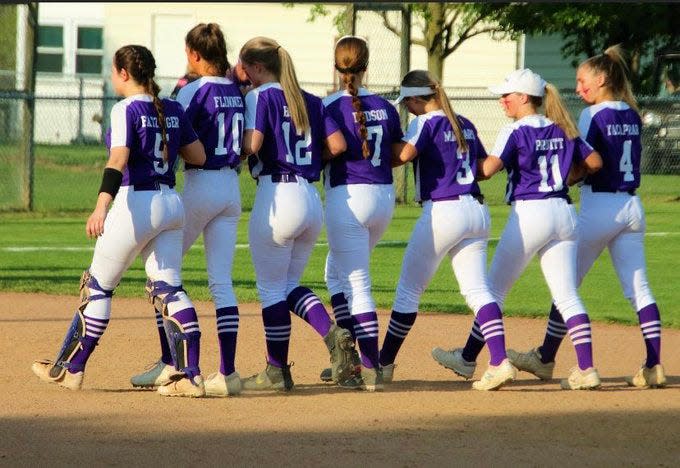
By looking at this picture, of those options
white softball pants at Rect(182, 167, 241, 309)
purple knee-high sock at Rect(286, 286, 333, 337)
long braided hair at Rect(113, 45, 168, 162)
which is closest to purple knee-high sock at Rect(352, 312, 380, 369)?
purple knee-high sock at Rect(286, 286, 333, 337)

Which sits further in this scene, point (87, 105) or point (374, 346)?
point (87, 105)

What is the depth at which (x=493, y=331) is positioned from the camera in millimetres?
7230

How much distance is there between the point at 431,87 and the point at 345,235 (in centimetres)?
94

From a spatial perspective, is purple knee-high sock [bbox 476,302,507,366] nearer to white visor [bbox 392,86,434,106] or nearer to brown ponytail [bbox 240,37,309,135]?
white visor [bbox 392,86,434,106]

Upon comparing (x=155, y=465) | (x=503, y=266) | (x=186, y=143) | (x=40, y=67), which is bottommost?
(x=155, y=465)

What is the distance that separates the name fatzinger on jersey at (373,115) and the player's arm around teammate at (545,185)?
0.62 m

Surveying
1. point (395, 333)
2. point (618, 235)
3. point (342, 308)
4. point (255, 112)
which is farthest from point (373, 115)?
point (618, 235)

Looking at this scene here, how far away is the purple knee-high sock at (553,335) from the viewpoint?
25.5 ft

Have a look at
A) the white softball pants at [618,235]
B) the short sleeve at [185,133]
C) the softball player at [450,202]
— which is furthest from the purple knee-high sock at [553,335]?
the short sleeve at [185,133]

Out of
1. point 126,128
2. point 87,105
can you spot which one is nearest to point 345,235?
point 126,128

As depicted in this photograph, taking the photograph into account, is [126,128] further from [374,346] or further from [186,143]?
[374,346]

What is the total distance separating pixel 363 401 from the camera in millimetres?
7008

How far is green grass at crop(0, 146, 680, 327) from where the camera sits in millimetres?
11680

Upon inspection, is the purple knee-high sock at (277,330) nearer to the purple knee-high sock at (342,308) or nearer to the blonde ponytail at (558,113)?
the purple knee-high sock at (342,308)
